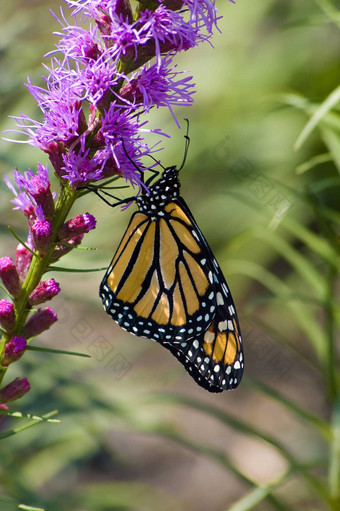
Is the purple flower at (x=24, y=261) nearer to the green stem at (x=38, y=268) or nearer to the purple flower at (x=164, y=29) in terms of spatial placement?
the green stem at (x=38, y=268)

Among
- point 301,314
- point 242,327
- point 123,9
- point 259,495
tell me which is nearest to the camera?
point 123,9

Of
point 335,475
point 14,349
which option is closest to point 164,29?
point 14,349

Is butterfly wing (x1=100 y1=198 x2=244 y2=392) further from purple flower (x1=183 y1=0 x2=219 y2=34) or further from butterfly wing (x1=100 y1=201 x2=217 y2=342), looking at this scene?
purple flower (x1=183 y1=0 x2=219 y2=34)

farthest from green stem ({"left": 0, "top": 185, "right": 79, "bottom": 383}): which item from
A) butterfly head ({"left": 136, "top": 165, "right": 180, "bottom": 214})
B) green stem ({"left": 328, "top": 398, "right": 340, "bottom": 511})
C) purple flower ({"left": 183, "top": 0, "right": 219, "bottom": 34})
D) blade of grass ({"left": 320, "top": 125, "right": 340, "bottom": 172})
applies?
green stem ({"left": 328, "top": 398, "right": 340, "bottom": 511})

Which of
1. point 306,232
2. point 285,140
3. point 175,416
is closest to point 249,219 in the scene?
point 285,140

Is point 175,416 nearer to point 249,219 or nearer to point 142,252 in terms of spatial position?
point 249,219

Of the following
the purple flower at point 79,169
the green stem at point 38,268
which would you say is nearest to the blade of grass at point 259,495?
the green stem at point 38,268

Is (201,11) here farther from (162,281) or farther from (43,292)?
(162,281)
